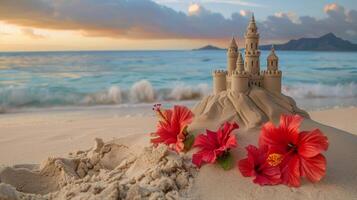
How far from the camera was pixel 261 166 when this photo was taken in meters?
→ 1.81

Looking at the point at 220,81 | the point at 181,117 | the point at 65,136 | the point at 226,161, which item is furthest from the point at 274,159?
the point at 65,136

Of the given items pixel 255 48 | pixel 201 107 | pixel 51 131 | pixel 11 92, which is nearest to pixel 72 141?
pixel 51 131

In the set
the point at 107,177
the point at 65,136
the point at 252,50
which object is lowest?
the point at 65,136

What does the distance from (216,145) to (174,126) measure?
0.99 feet

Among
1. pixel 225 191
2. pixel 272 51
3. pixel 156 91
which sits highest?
pixel 272 51

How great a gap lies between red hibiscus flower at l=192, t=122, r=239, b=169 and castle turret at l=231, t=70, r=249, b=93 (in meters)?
0.37

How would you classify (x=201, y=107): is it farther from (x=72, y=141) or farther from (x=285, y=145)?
(x=72, y=141)

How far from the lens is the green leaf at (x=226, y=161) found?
1860 millimetres

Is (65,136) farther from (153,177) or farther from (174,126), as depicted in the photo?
(153,177)

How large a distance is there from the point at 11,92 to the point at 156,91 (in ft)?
12.8

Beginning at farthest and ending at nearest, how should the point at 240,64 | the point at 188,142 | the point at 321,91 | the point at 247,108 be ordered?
1. the point at 321,91
2. the point at 240,64
3. the point at 247,108
4. the point at 188,142

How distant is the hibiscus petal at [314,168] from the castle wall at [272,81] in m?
0.67

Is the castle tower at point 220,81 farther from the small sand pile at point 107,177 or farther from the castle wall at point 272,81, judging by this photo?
the small sand pile at point 107,177

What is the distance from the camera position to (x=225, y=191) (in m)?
1.73
